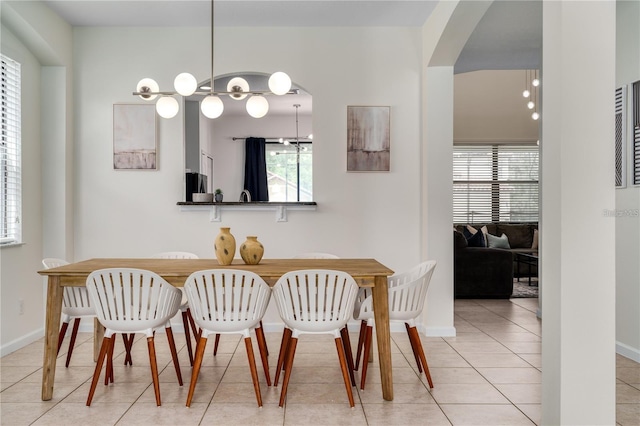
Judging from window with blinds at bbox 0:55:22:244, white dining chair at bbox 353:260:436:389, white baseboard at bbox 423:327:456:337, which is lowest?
white baseboard at bbox 423:327:456:337

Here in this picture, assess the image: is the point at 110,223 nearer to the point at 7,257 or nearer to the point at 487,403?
the point at 7,257

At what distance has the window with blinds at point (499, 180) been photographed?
948 cm

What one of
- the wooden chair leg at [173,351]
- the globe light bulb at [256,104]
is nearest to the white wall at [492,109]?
the globe light bulb at [256,104]

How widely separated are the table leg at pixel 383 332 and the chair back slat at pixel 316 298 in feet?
0.72

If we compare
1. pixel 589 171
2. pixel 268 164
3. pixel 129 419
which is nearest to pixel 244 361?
pixel 129 419

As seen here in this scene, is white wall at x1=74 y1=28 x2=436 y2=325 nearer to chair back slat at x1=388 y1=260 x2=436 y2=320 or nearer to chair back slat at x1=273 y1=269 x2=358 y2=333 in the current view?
chair back slat at x1=388 y1=260 x2=436 y2=320

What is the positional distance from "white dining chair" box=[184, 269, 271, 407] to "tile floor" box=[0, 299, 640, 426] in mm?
200

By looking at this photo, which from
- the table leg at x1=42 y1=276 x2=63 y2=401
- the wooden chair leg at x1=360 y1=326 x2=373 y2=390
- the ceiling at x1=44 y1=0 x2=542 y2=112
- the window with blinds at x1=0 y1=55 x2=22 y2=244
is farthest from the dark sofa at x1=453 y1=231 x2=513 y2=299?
the window with blinds at x1=0 y1=55 x2=22 y2=244

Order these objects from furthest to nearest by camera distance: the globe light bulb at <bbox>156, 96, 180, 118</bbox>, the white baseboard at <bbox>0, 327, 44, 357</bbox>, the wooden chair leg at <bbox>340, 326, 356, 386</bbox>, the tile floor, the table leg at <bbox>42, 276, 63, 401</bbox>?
1. the white baseboard at <bbox>0, 327, 44, 357</bbox>
2. the globe light bulb at <bbox>156, 96, 180, 118</bbox>
3. the wooden chair leg at <bbox>340, 326, 356, 386</bbox>
4. the table leg at <bbox>42, 276, 63, 401</bbox>
5. the tile floor

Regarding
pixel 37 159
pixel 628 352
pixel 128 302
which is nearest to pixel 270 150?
pixel 37 159

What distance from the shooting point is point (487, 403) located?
281cm

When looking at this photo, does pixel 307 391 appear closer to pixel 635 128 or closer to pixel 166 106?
pixel 166 106

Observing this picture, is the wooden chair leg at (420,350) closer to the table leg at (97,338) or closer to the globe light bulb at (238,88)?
the globe light bulb at (238,88)

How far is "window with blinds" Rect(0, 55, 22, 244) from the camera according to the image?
379cm
